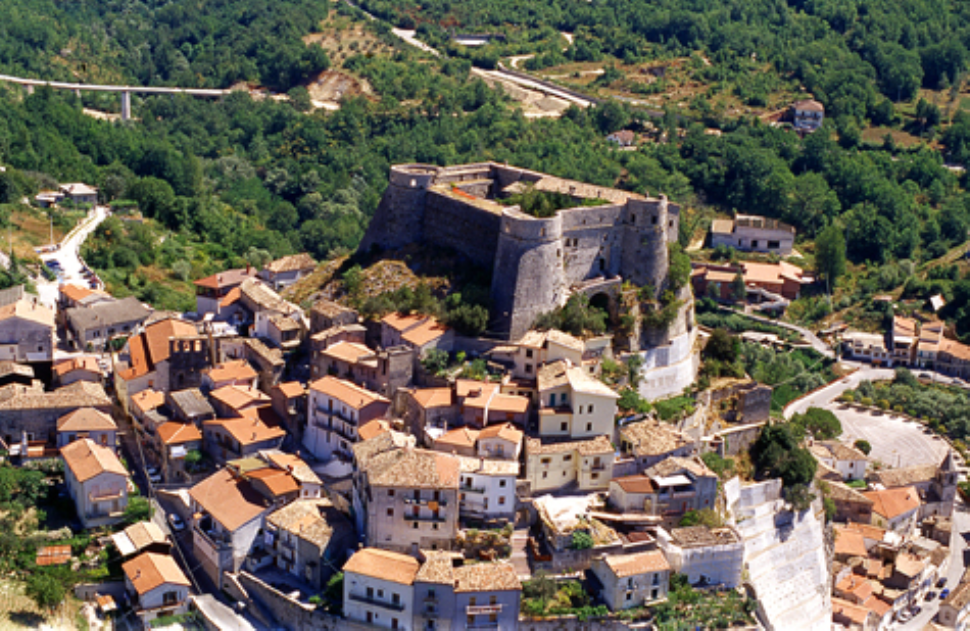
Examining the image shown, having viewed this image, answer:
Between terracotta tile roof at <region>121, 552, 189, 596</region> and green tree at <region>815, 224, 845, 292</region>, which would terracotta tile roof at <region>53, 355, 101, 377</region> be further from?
green tree at <region>815, 224, 845, 292</region>

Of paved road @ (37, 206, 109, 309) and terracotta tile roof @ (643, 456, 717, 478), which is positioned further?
paved road @ (37, 206, 109, 309)

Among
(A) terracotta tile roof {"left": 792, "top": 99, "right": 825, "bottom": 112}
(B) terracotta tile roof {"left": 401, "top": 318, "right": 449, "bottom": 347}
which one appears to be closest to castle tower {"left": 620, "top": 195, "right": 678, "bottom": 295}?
(B) terracotta tile roof {"left": 401, "top": 318, "right": 449, "bottom": 347}

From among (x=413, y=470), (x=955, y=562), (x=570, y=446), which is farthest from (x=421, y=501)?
(x=955, y=562)

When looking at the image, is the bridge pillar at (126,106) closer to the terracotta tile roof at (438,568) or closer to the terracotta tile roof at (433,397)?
the terracotta tile roof at (433,397)

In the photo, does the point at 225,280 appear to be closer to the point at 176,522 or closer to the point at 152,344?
the point at 152,344

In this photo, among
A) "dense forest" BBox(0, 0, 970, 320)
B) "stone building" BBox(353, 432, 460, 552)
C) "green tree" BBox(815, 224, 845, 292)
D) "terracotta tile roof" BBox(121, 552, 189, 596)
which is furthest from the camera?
"green tree" BBox(815, 224, 845, 292)

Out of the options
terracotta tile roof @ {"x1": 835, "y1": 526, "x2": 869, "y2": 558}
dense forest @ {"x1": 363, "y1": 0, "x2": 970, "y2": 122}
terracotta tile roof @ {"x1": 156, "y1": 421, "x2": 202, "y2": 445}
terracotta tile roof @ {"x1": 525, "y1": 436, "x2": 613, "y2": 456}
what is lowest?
terracotta tile roof @ {"x1": 835, "y1": 526, "x2": 869, "y2": 558}
